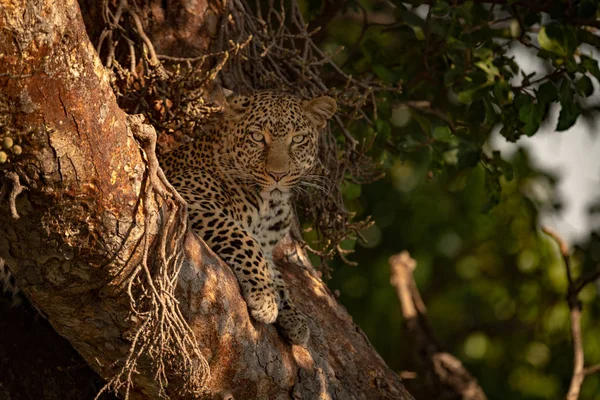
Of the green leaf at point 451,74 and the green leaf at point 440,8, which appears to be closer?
the green leaf at point 440,8

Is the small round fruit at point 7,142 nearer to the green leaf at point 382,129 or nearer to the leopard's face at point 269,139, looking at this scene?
the leopard's face at point 269,139

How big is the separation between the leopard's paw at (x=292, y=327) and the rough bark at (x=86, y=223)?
5.6 inches

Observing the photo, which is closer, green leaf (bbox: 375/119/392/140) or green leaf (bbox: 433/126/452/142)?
green leaf (bbox: 375/119/392/140)

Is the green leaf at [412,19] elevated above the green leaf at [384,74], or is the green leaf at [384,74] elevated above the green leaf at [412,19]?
the green leaf at [412,19]

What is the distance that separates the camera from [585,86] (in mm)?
6379

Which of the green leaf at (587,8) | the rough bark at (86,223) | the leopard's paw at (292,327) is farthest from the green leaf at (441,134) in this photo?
the rough bark at (86,223)

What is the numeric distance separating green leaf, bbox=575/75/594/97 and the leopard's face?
5.36 feet

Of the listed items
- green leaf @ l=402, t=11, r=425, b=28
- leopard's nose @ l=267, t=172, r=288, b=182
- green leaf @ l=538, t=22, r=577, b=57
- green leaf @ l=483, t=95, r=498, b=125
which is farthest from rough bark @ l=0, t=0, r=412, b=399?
green leaf @ l=538, t=22, r=577, b=57

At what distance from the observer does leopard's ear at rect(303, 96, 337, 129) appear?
5828mm

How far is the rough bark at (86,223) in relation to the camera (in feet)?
11.4

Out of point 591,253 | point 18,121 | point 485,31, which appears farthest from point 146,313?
point 591,253

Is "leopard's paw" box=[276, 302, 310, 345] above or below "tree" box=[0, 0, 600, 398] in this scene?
below

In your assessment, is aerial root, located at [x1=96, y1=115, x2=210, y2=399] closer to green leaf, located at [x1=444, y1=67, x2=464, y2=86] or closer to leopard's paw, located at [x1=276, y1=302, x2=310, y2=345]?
leopard's paw, located at [x1=276, y1=302, x2=310, y2=345]

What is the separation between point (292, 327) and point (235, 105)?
1393 mm
